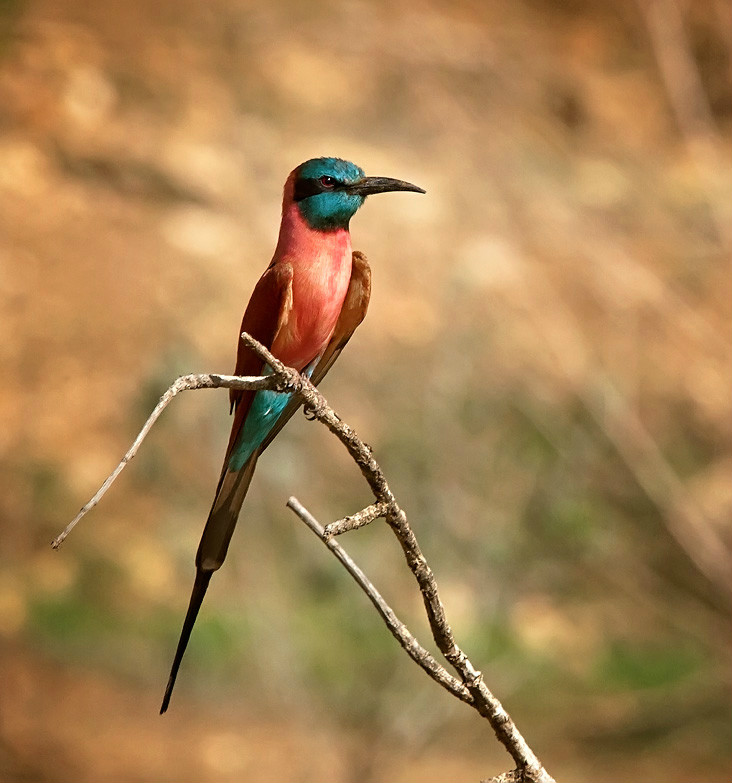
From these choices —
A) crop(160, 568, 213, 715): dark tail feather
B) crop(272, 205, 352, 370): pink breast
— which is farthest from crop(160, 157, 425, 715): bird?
crop(160, 568, 213, 715): dark tail feather

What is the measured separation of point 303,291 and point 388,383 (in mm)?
2082

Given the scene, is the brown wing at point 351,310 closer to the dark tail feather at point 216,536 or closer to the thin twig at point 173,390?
the dark tail feather at point 216,536

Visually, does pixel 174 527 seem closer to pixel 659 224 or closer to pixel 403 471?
pixel 403 471

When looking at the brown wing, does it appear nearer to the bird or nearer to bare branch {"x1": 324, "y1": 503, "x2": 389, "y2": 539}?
the bird

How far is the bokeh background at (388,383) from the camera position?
293cm

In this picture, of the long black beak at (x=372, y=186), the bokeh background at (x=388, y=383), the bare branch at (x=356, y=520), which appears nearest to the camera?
the bare branch at (x=356, y=520)

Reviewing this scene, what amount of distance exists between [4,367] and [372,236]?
125 centimetres

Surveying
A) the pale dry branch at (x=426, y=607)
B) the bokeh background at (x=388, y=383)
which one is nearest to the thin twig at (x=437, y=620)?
the pale dry branch at (x=426, y=607)

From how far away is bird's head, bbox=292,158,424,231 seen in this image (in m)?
1.20

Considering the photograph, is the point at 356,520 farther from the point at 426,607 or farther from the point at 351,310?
the point at 351,310

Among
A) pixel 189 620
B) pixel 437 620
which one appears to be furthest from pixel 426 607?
pixel 189 620

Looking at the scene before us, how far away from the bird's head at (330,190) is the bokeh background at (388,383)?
183 cm

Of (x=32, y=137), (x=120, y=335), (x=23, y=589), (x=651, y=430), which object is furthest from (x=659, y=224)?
(x=23, y=589)

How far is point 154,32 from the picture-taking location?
3.26 meters
